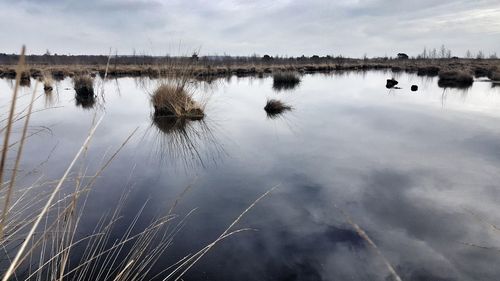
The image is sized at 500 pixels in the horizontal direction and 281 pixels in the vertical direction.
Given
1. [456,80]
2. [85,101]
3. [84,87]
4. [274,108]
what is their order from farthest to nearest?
[456,80], [84,87], [85,101], [274,108]

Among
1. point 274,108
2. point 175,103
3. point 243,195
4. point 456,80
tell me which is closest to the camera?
point 243,195

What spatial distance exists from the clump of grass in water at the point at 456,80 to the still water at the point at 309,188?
31.0ft

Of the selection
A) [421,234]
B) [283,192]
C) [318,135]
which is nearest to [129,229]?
[283,192]

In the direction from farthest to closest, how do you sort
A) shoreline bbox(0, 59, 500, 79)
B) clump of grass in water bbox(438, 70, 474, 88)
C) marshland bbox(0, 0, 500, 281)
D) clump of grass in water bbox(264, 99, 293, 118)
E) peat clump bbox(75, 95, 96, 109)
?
clump of grass in water bbox(438, 70, 474, 88) < peat clump bbox(75, 95, 96, 109) < clump of grass in water bbox(264, 99, 293, 118) < shoreline bbox(0, 59, 500, 79) < marshland bbox(0, 0, 500, 281)

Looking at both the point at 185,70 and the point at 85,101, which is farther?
the point at 85,101

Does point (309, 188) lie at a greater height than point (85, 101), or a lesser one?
lesser

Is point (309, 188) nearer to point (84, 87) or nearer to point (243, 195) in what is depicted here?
point (243, 195)

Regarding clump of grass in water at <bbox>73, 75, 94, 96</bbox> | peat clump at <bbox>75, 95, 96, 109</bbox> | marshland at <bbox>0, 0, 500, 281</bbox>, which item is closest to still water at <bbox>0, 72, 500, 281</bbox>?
marshland at <bbox>0, 0, 500, 281</bbox>

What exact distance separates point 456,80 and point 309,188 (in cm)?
1636

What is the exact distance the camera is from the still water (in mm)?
2381

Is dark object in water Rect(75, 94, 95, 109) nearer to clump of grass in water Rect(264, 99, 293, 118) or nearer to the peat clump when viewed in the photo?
the peat clump

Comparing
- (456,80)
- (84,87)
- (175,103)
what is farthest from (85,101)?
(456,80)

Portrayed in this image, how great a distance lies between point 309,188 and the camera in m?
3.58

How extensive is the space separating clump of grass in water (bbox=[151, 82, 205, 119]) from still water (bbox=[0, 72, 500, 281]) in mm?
395
